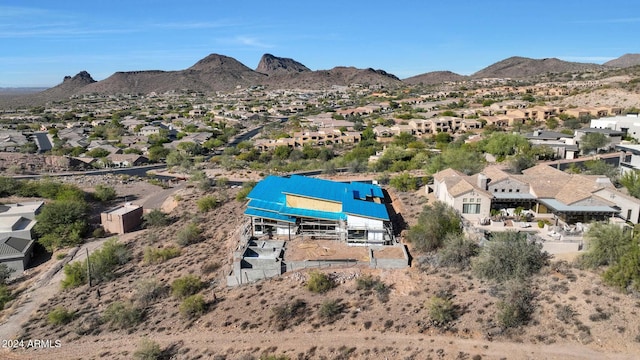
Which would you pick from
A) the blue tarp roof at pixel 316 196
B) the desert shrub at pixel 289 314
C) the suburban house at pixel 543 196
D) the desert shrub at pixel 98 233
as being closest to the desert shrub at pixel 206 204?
the blue tarp roof at pixel 316 196

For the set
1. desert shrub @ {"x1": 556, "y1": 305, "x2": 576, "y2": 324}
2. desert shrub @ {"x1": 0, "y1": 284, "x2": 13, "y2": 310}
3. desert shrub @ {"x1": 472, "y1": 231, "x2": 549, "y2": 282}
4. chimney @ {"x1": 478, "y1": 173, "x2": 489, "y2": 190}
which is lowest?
desert shrub @ {"x1": 0, "y1": 284, "x2": 13, "y2": 310}

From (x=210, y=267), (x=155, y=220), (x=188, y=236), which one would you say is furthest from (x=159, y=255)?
(x=155, y=220)

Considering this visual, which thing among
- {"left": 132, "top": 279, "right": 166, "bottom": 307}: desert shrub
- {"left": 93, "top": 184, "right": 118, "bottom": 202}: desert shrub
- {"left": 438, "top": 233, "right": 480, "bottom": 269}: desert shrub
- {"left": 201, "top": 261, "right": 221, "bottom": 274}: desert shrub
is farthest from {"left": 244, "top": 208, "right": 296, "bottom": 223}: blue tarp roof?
{"left": 93, "top": 184, "right": 118, "bottom": 202}: desert shrub

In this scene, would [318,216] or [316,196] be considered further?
[316,196]

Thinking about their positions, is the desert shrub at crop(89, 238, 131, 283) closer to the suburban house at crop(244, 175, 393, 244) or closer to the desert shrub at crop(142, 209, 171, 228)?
the desert shrub at crop(142, 209, 171, 228)

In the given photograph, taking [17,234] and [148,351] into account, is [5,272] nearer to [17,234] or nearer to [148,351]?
[17,234]

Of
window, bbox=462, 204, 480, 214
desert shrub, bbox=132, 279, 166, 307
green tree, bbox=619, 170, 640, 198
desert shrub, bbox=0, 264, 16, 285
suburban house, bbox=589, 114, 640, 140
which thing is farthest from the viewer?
suburban house, bbox=589, 114, 640, 140

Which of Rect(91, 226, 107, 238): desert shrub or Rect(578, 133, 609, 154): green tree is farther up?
Rect(578, 133, 609, 154): green tree

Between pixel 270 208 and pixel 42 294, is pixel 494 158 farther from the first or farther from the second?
pixel 42 294

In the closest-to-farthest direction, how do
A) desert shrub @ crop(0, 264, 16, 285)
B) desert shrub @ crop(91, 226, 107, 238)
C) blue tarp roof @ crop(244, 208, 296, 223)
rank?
desert shrub @ crop(0, 264, 16, 285) < blue tarp roof @ crop(244, 208, 296, 223) < desert shrub @ crop(91, 226, 107, 238)
